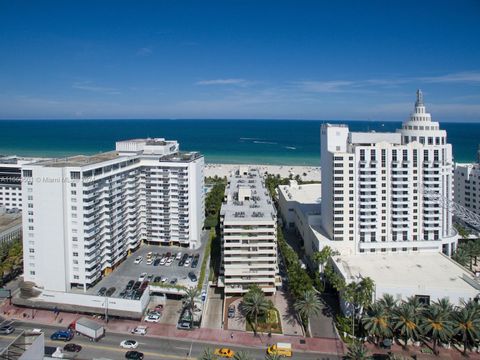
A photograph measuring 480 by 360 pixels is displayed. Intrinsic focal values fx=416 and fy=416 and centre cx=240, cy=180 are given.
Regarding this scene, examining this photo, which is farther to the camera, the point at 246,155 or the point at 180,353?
the point at 246,155

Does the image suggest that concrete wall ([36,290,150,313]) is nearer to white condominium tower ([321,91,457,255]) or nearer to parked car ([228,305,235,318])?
parked car ([228,305,235,318])

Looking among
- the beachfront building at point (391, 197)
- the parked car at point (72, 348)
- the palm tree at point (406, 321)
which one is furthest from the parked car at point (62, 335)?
the beachfront building at point (391, 197)

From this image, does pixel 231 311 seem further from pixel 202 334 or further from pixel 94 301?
pixel 94 301

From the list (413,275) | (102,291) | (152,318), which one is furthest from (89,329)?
(413,275)

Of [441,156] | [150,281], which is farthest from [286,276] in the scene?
[441,156]

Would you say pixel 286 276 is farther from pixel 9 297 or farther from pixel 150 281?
pixel 9 297

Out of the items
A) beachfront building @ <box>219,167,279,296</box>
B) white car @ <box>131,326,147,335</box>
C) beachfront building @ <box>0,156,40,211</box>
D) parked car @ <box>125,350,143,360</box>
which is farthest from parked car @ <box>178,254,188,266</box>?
beachfront building @ <box>0,156,40,211</box>
